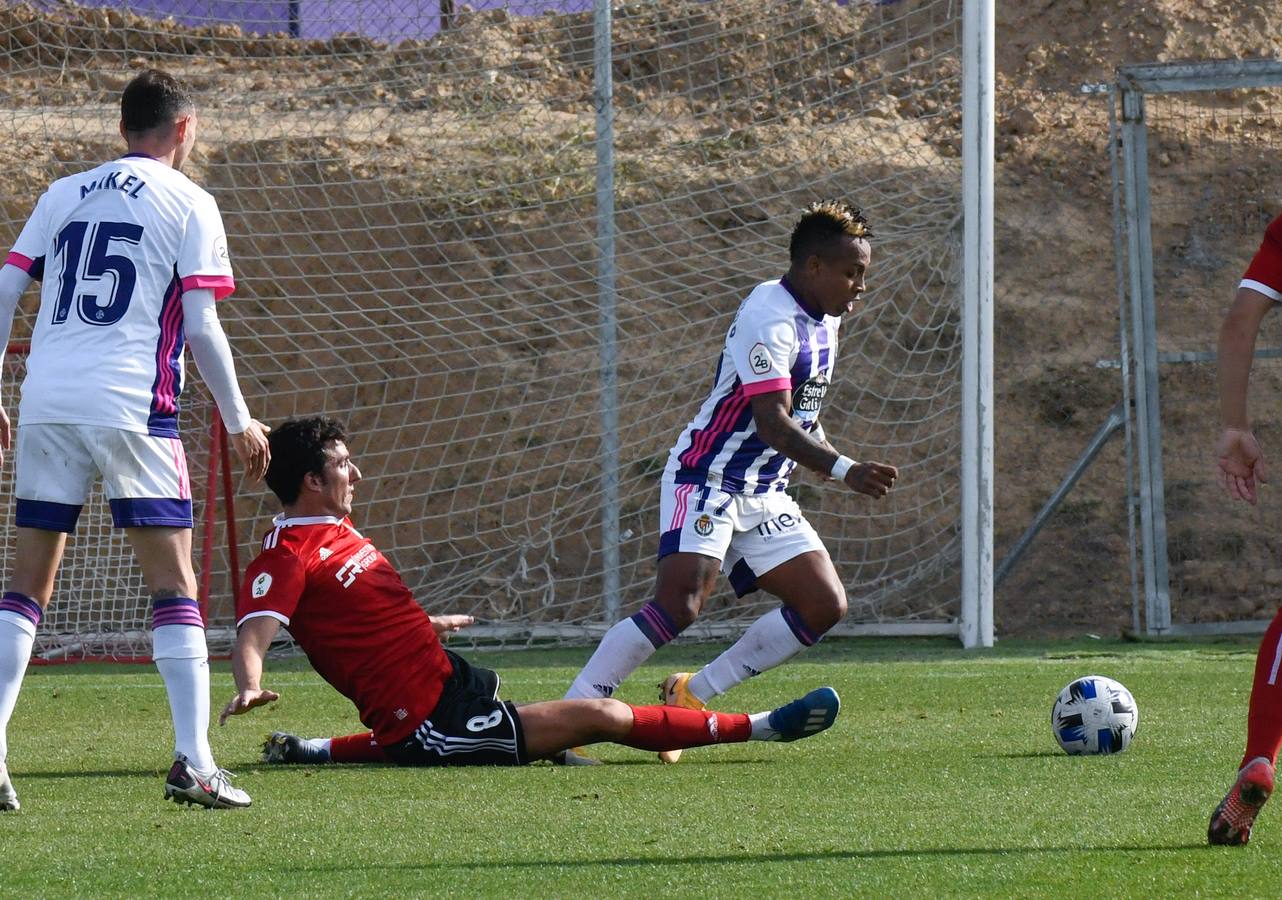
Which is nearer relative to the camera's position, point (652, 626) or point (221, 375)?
point (221, 375)

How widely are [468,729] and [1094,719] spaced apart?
1.84m

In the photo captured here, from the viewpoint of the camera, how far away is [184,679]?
421 cm

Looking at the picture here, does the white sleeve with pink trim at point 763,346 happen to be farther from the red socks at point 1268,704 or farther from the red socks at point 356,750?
the red socks at point 1268,704

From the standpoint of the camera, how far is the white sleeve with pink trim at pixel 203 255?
424cm

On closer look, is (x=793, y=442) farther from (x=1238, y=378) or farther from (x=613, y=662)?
(x=1238, y=378)

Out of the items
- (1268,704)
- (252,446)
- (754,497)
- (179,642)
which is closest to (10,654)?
(179,642)

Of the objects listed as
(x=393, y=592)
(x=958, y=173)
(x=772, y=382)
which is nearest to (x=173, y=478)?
(x=393, y=592)

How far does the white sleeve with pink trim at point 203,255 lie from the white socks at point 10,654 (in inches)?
36.3

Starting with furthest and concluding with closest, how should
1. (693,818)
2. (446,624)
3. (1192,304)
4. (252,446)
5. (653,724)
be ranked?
1. (1192,304)
2. (446,624)
3. (653,724)
4. (252,446)
5. (693,818)

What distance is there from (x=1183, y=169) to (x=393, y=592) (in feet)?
34.0

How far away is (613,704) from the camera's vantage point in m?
4.80

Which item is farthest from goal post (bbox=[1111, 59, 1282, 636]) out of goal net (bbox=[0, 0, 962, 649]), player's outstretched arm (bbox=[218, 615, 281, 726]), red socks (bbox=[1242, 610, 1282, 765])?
player's outstretched arm (bbox=[218, 615, 281, 726])

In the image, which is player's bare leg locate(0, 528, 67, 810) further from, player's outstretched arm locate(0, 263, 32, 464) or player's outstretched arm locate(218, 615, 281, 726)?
player's outstretched arm locate(218, 615, 281, 726)

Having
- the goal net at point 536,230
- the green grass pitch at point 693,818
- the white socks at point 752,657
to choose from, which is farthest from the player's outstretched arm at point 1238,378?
the goal net at point 536,230
